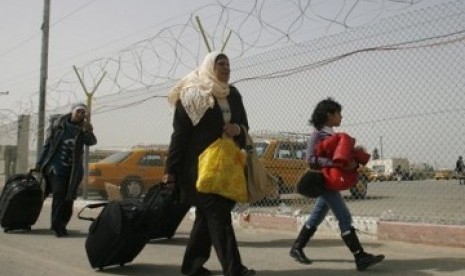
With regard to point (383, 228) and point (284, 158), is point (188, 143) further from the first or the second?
point (284, 158)

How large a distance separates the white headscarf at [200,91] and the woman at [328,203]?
98cm

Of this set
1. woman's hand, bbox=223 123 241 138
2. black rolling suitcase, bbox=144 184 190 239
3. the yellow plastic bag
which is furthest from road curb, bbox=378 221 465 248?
woman's hand, bbox=223 123 241 138

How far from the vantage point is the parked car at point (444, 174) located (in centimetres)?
638

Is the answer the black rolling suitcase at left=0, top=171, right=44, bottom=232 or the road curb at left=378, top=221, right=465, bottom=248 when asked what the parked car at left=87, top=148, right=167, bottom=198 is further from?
the road curb at left=378, top=221, right=465, bottom=248

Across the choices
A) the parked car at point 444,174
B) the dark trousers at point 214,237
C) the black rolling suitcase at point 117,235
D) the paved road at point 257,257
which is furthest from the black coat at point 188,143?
the parked car at point 444,174

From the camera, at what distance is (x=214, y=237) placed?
432 cm

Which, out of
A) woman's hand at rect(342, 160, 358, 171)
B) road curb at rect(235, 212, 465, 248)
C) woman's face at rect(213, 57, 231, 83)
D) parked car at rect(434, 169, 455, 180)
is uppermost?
woman's face at rect(213, 57, 231, 83)

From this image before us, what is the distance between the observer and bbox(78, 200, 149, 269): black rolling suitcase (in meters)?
4.89

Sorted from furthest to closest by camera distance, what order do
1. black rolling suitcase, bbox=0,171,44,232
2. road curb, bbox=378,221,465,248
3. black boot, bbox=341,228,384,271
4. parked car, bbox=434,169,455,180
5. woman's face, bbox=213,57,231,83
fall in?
1. black rolling suitcase, bbox=0,171,44,232
2. parked car, bbox=434,169,455,180
3. road curb, bbox=378,221,465,248
4. black boot, bbox=341,228,384,271
5. woman's face, bbox=213,57,231,83

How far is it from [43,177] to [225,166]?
433 centimetres

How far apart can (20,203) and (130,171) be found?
20.0 feet

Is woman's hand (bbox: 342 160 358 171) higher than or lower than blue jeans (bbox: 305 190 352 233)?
higher

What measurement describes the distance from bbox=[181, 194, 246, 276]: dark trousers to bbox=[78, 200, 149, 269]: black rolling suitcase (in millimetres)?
558

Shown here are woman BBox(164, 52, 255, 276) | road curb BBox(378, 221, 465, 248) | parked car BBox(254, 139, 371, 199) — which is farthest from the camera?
parked car BBox(254, 139, 371, 199)
